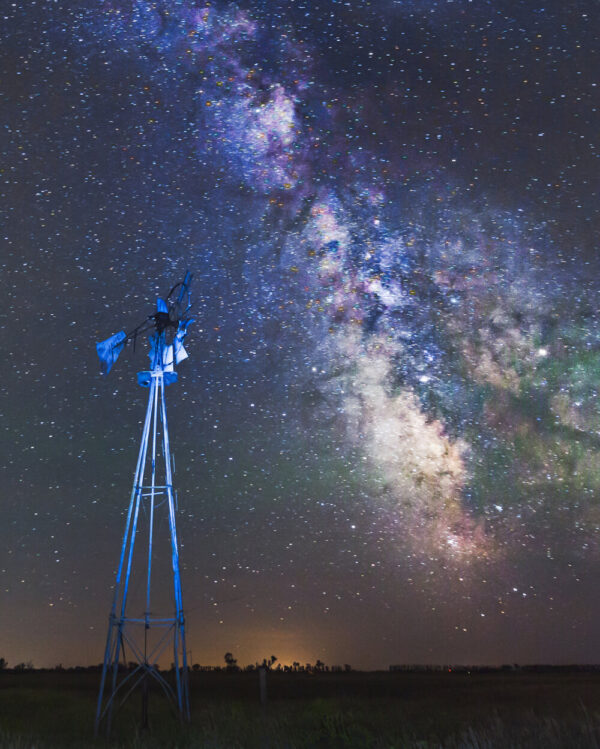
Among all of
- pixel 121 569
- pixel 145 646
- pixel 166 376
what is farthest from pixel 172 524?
pixel 166 376

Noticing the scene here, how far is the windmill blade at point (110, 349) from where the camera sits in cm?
1541

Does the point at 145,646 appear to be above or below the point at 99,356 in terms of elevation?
below

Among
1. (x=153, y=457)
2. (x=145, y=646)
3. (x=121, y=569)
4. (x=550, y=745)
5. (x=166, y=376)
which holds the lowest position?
(x=550, y=745)

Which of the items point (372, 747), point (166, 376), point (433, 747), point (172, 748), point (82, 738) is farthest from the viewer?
point (166, 376)

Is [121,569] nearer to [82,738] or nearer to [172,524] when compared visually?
[172,524]

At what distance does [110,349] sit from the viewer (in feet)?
50.9

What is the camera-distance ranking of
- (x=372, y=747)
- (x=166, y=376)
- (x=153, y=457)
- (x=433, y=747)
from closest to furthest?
(x=433, y=747), (x=372, y=747), (x=153, y=457), (x=166, y=376)

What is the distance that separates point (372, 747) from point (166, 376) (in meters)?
8.45

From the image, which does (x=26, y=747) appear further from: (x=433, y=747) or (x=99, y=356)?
(x=99, y=356)

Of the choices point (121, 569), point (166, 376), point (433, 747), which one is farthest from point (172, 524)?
point (433, 747)

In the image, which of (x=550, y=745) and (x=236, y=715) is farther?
(x=236, y=715)

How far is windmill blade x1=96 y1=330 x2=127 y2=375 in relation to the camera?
1541cm

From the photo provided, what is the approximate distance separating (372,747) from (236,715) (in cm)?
643

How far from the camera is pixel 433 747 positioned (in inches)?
322
